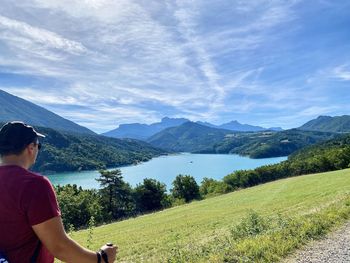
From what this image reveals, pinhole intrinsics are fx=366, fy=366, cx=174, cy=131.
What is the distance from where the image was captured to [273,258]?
22.0ft

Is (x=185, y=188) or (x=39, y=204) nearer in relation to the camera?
(x=39, y=204)

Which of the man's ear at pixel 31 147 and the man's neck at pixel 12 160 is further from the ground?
the man's ear at pixel 31 147

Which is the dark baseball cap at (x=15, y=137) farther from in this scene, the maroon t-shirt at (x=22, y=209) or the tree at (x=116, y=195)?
the tree at (x=116, y=195)

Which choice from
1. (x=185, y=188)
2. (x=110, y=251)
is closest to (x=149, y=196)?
(x=185, y=188)

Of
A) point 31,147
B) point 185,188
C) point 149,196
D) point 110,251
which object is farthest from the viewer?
point 185,188

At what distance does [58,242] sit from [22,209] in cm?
34

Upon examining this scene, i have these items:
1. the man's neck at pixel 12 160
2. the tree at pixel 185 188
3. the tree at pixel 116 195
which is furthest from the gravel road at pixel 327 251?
the tree at pixel 185 188

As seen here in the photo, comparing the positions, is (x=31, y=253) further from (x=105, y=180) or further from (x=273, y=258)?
(x=105, y=180)

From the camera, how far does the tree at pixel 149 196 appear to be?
250 feet

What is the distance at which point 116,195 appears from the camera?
257 ft

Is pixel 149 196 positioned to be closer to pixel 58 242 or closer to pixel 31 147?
pixel 31 147

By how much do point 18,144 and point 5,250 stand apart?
0.77 m

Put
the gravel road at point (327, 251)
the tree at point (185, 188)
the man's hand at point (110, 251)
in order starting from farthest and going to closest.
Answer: the tree at point (185, 188)
the gravel road at point (327, 251)
the man's hand at point (110, 251)

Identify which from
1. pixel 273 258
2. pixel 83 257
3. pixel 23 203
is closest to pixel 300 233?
pixel 273 258
